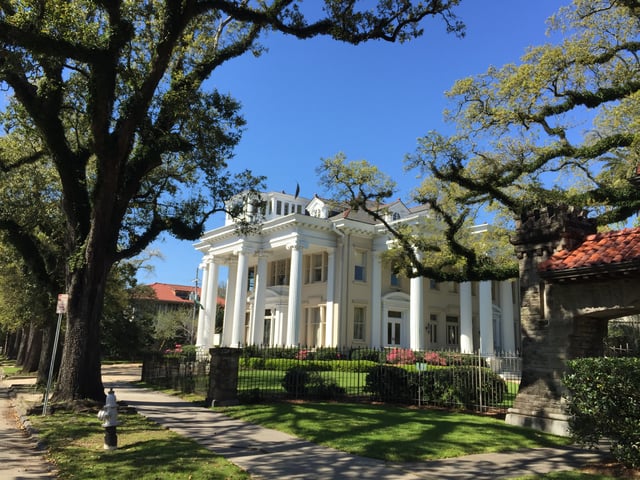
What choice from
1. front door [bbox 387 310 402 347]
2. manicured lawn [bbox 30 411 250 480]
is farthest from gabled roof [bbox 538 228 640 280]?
front door [bbox 387 310 402 347]

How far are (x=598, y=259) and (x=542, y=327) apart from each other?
2110 mm

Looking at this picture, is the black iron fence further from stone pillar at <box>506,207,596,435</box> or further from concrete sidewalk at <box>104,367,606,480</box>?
concrete sidewalk at <box>104,367,606,480</box>

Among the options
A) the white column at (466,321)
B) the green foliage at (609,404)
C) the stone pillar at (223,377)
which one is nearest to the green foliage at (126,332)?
the white column at (466,321)

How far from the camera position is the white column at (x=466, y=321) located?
102ft

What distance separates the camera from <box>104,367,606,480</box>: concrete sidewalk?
6.95 meters

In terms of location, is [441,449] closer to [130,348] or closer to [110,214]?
[110,214]

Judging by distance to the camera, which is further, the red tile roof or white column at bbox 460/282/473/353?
the red tile roof

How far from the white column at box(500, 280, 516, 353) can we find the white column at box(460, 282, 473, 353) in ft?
9.97

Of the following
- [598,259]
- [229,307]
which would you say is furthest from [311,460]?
[229,307]

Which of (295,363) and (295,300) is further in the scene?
(295,300)

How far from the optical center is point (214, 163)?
1568 centimetres

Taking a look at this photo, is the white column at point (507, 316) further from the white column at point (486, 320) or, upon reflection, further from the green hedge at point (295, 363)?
the green hedge at point (295, 363)

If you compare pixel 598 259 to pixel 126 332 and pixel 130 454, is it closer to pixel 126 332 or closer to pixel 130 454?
pixel 130 454

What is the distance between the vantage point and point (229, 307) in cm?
3922
